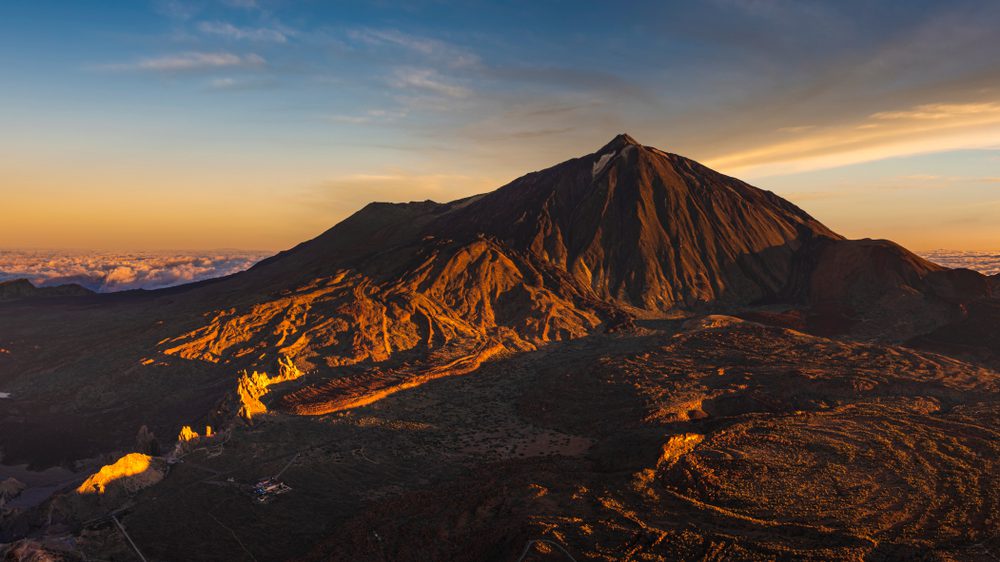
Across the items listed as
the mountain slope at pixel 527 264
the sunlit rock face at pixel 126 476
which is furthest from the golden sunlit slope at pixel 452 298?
the sunlit rock face at pixel 126 476

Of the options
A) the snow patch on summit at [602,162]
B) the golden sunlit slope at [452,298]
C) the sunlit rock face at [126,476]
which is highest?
the snow patch on summit at [602,162]

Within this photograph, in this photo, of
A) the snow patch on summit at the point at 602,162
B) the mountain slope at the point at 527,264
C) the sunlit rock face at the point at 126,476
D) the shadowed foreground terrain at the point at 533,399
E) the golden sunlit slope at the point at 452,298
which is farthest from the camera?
the snow patch on summit at the point at 602,162

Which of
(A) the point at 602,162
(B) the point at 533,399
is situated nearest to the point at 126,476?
(B) the point at 533,399

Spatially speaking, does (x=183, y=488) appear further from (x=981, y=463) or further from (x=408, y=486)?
(x=981, y=463)

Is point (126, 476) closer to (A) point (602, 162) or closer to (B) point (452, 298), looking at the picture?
(B) point (452, 298)

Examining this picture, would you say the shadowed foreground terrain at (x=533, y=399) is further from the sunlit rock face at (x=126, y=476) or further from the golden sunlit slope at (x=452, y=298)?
the golden sunlit slope at (x=452, y=298)
